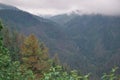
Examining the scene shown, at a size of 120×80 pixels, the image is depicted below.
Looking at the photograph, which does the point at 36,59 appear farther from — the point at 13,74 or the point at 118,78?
the point at 118,78

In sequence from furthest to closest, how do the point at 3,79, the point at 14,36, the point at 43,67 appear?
1. the point at 14,36
2. the point at 43,67
3. the point at 3,79

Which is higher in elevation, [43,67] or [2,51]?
[2,51]

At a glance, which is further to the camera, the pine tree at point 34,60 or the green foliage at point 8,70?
the pine tree at point 34,60

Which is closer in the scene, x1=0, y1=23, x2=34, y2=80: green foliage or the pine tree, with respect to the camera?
x1=0, y1=23, x2=34, y2=80: green foliage

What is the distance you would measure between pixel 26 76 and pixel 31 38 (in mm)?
39617

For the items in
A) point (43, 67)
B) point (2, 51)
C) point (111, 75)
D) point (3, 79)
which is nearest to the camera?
point (111, 75)

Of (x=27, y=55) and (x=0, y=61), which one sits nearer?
(x=0, y=61)

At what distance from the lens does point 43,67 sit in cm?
4956

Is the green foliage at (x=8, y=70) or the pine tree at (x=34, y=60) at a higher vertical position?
the green foliage at (x=8, y=70)

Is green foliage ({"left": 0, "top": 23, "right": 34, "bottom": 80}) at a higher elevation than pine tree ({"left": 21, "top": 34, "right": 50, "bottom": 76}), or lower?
higher

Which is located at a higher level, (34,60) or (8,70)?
(8,70)

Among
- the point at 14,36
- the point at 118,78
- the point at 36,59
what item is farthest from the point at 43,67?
the point at 14,36

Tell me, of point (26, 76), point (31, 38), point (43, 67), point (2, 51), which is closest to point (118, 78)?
point (26, 76)

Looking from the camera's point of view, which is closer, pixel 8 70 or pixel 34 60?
pixel 8 70
